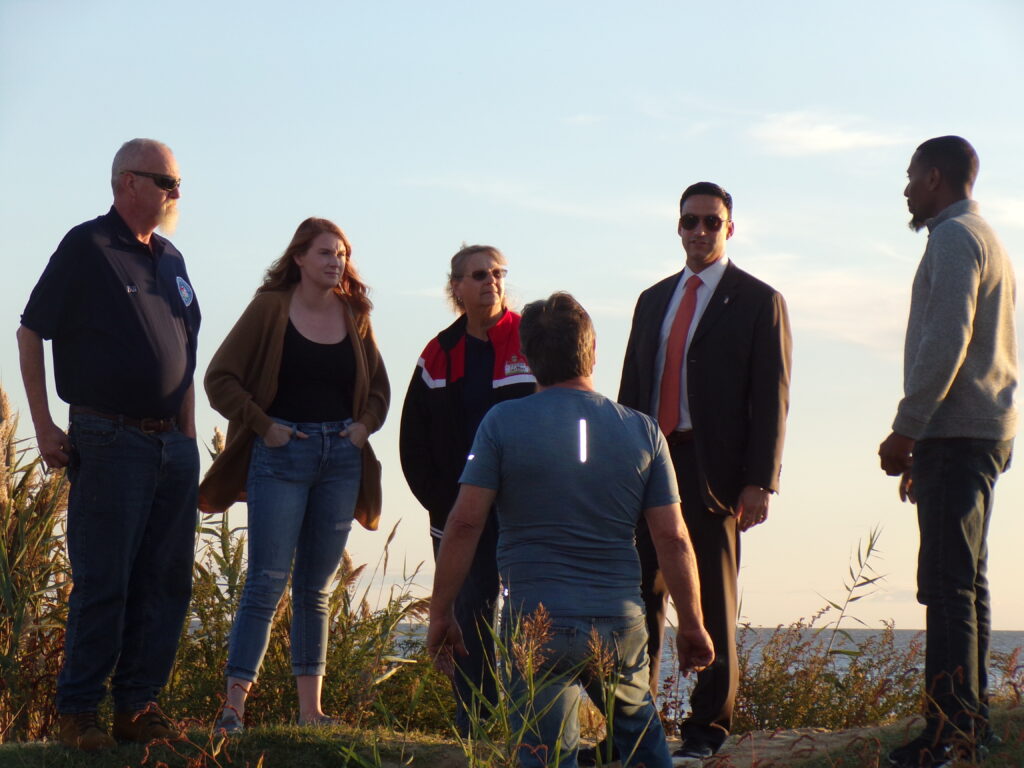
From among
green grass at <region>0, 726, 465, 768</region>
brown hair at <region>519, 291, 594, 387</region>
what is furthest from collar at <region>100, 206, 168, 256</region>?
brown hair at <region>519, 291, 594, 387</region>

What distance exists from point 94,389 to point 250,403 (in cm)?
69

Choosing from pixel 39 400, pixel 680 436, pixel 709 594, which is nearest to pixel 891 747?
pixel 709 594

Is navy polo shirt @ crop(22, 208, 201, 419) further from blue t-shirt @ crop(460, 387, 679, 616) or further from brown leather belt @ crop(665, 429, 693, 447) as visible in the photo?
brown leather belt @ crop(665, 429, 693, 447)

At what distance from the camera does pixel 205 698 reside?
20.2ft

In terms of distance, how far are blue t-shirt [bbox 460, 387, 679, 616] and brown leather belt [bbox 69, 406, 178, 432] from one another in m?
1.87

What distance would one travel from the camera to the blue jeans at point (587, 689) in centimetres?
335

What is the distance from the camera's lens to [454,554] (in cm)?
353

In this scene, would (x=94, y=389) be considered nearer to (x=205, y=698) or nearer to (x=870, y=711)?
(x=205, y=698)

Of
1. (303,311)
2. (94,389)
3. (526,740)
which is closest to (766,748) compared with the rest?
(526,740)

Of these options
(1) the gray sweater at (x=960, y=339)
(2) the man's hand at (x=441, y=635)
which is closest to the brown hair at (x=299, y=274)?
(2) the man's hand at (x=441, y=635)

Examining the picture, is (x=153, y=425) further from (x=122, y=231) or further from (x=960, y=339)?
(x=960, y=339)

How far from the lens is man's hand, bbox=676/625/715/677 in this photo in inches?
141

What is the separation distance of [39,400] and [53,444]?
0.20 metres

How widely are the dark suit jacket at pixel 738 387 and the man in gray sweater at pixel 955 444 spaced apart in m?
0.63
